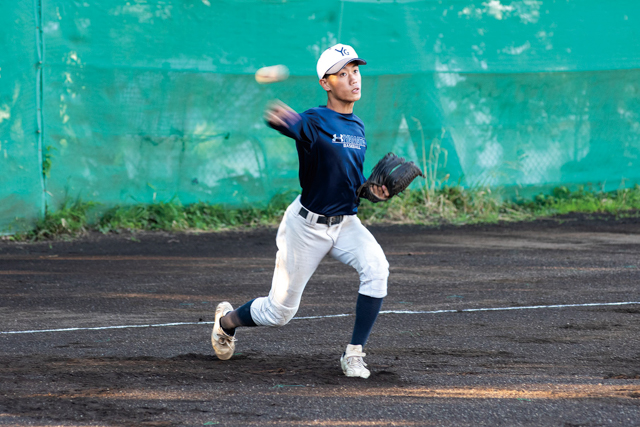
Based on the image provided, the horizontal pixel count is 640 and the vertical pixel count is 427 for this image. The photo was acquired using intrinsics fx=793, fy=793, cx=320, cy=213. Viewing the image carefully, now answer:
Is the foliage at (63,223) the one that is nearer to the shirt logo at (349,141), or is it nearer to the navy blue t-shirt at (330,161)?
the navy blue t-shirt at (330,161)

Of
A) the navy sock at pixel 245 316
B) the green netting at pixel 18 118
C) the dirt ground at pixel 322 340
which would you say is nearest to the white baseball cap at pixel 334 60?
the navy sock at pixel 245 316

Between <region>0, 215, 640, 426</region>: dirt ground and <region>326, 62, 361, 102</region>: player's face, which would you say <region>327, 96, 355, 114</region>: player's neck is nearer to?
<region>326, 62, 361, 102</region>: player's face

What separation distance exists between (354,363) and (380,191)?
1017 mm

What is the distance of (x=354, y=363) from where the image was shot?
4.52 meters

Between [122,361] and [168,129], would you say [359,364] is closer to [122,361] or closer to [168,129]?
[122,361]

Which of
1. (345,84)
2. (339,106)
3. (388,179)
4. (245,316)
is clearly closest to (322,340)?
(245,316)

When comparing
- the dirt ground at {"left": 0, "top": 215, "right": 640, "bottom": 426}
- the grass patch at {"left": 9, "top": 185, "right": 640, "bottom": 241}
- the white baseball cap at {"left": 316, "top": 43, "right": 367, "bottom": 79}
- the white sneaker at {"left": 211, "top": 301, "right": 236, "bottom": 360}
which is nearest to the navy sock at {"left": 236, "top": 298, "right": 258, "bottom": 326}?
the white sneaker at {"left": 211, "top": 301, "right": 236, "bottom": 360}

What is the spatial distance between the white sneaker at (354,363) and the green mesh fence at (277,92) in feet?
21.7

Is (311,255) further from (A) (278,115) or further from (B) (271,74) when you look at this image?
(B) (271,74)

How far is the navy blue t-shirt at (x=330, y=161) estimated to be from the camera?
4516 millimetres

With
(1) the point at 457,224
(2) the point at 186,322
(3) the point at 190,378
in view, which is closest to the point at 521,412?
(3) the point at 190,378

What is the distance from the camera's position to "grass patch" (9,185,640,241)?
33.5 feet

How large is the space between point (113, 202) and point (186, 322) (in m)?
4.87

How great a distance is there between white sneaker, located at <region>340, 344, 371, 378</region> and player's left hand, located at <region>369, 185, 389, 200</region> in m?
0.89
